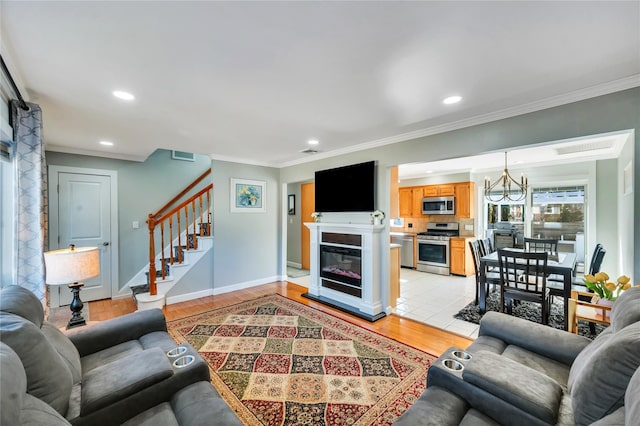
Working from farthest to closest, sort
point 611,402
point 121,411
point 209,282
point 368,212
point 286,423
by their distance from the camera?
point 209,282, point 368,212, point 286,423, point 121,411, point 611,402

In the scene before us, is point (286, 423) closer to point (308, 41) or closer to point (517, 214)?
point (308, 41)

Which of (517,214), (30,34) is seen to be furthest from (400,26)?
(517,214)

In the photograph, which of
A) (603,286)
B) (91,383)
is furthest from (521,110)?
(91,383)

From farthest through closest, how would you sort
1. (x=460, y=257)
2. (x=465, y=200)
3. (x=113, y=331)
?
(x=465, y=200) < (x=460, y=257) < (x=113, y=331)

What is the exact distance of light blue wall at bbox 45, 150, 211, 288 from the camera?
462cm

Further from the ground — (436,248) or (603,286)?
(603,286)

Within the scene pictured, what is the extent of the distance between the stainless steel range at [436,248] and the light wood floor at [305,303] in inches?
120

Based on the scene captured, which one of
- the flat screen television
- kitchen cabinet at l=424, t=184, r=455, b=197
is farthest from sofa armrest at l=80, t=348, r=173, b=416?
kitchen cabinet at l=424, t=184, r=455, b=197

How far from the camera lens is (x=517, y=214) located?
5945mm

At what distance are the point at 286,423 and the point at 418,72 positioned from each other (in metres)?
2.60

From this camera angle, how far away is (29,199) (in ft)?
6.75

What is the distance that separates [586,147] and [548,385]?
4335 millimetres

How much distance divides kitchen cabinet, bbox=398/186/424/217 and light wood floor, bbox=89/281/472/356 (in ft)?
12.3

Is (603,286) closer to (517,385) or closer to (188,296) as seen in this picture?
(517,385)
